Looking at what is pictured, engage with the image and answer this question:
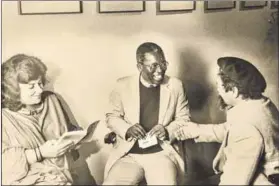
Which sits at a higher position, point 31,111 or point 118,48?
point 118,48

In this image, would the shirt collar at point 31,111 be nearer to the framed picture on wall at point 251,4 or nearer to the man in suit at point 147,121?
the man in suit at point 147,121

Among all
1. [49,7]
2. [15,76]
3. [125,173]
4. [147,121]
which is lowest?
[125,173]

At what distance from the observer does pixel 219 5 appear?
111 centimetres

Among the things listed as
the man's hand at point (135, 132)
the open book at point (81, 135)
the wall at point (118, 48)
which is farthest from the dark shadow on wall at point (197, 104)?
the open book at point (81, 135)

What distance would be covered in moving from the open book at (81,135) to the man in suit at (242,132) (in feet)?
0.63

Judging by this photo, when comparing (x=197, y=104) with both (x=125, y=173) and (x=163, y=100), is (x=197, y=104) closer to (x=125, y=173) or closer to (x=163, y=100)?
(x=163, y=100)

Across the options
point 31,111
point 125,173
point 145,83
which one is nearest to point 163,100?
point 145,83

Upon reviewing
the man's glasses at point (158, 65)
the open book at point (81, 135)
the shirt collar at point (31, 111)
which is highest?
the man's glasses at point (158, 65)

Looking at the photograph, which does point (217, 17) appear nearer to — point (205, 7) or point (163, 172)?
point (205, 7)

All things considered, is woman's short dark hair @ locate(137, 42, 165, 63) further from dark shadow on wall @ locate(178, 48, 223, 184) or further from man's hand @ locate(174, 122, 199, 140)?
man's hand @ locate(174, 122, 199, 140)

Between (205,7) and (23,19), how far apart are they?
1.35 feet

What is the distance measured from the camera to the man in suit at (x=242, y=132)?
1.09 meters

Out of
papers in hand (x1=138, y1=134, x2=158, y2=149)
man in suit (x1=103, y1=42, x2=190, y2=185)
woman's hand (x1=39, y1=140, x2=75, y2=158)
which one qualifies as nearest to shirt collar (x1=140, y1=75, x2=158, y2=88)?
man in suit (x1=103, y1=42, x2=190, y2=185)

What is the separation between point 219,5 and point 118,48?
0.26m
